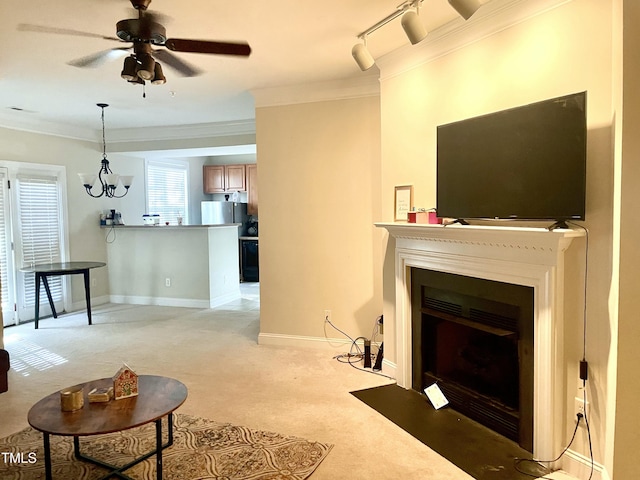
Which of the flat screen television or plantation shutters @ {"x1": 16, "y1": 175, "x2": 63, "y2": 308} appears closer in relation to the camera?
the flat screen television

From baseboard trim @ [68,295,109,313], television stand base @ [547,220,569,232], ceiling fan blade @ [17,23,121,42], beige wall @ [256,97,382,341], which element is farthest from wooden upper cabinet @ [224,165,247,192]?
television stand base @ [547,220,569,232]

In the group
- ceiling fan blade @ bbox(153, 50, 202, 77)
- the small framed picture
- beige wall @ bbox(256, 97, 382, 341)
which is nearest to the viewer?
ceiling fan blade @ bbox(153, 50, 202, 77)

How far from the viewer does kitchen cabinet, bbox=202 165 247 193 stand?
360 inches

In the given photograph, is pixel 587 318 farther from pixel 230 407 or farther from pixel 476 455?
pixel 230 407

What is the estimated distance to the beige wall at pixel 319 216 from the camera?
4.25 m

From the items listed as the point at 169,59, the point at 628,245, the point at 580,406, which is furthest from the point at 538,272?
the point at 169,59

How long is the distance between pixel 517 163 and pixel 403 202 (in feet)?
3.66

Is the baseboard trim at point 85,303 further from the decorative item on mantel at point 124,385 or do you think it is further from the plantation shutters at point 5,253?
the decorative item on mantel at point 124,385

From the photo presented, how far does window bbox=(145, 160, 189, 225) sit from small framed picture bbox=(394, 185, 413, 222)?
5.54 metres

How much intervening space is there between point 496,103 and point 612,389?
5.31 ft

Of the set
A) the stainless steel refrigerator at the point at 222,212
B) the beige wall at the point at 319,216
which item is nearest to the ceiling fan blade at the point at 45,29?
the beige wall at the point at 319,216

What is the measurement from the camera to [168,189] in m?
8.45

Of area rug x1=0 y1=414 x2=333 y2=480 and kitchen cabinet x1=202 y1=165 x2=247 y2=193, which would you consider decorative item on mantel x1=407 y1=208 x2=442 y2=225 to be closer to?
area rug x1=0 y1=414 x2=333 y2=480

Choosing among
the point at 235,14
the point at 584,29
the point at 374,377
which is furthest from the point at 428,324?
the point at 235,14
